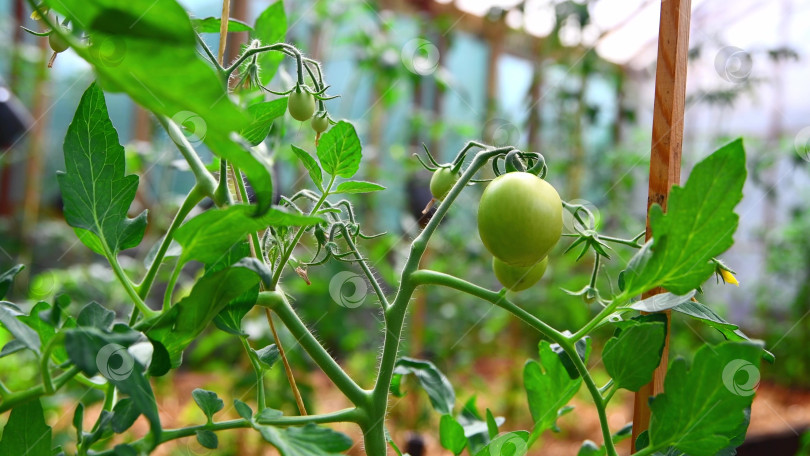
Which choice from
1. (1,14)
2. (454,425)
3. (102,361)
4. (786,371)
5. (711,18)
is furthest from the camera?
(711,18)

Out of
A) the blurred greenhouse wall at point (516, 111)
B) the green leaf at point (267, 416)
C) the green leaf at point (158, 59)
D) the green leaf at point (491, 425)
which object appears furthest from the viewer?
the blurred greenhouse wall at point (516, 111)

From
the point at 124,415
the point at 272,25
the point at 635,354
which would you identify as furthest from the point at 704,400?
the point at 272,25

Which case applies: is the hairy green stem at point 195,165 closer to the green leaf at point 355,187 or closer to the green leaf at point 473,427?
the green leaf at point 355,187

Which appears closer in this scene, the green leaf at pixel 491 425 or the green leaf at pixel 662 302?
the green leaf at pixel 662 302

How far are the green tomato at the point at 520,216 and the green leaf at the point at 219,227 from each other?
0.10 m

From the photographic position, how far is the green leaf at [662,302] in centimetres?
26

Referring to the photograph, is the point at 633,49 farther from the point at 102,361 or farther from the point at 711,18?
the point at 102,361

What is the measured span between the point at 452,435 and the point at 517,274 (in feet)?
0.33

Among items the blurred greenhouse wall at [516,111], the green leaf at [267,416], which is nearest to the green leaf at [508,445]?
the green leaf at [267,416]

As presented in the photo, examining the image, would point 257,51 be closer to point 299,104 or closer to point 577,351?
point 299,104

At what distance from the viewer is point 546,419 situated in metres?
0.37

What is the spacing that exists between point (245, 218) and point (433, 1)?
3.13 metres

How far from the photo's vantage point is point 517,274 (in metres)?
0.35

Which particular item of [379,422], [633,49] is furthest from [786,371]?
[379,422]
